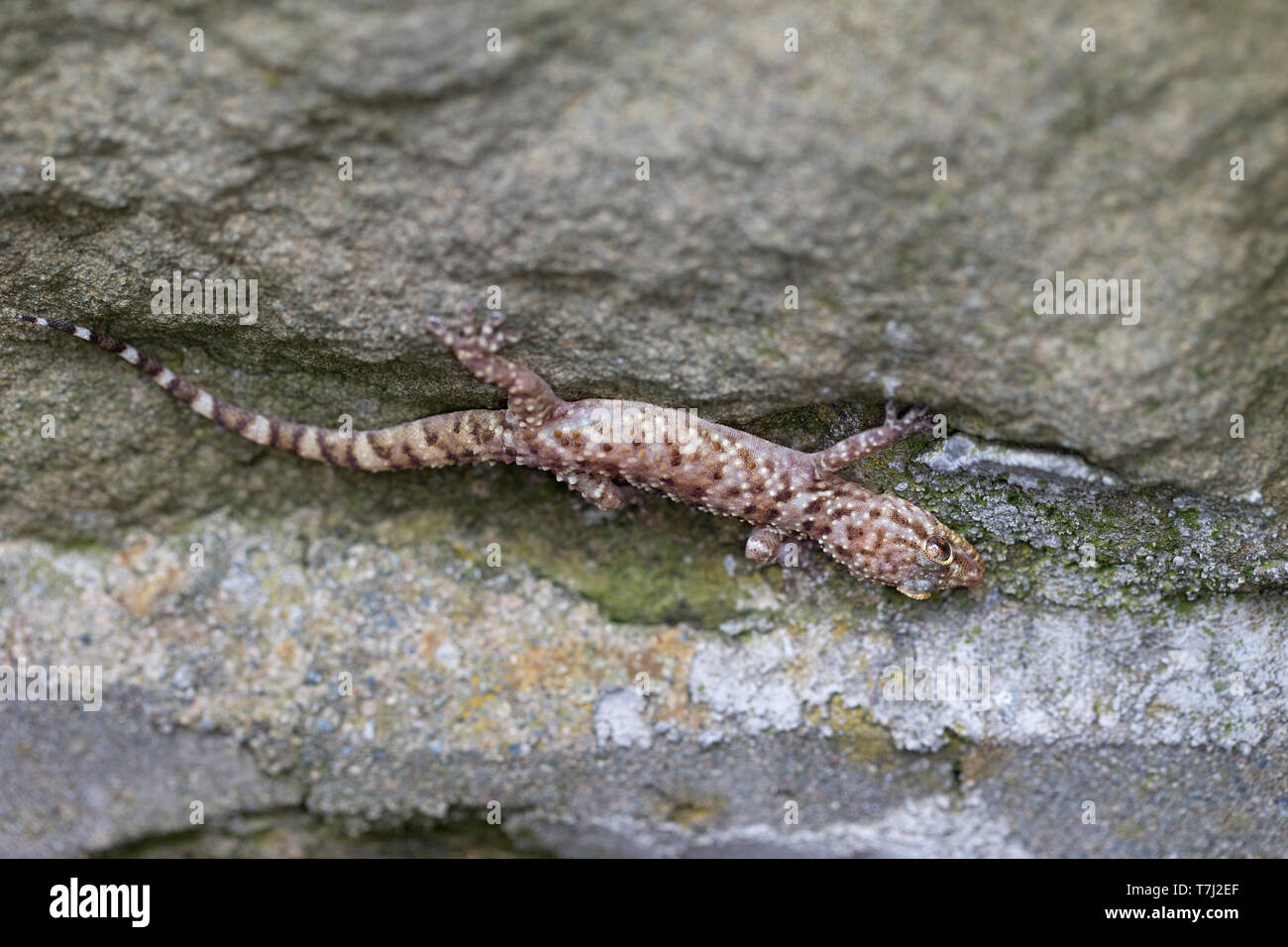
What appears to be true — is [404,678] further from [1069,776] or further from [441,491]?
[1069,776]

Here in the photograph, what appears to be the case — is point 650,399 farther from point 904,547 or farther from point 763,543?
point 904,547

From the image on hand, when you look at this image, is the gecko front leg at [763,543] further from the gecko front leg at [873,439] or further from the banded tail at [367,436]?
the banded tail at [367,436]

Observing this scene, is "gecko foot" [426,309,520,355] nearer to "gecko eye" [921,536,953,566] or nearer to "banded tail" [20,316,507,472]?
"banded tail" [20,316,507,472]

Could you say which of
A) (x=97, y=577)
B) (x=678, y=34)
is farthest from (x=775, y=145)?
(x=97, y=577)

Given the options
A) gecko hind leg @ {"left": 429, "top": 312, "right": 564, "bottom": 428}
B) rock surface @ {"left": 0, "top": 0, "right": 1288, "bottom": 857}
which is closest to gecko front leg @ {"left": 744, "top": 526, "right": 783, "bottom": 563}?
rock surface @ {"left": 0, "top": 0, "right": 1288, "bottom": 857}

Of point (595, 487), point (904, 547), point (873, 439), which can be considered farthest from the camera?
point (595, 487)

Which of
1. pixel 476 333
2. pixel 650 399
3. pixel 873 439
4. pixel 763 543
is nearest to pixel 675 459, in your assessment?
pixel 650 399

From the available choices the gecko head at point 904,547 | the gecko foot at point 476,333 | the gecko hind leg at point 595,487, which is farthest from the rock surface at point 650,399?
the gecko hind leg at point 595,487
